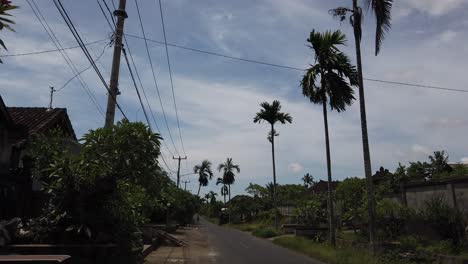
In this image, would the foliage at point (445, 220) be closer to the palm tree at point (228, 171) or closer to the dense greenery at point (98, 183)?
the dense greenery at point (98, 183)

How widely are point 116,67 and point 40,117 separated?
694 centimetres

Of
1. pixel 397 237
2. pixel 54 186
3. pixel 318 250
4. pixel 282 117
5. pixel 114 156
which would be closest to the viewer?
pixel 54 186

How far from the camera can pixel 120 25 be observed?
49.0 ft

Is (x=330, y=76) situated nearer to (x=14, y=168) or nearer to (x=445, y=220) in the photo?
(x=445, y=220)

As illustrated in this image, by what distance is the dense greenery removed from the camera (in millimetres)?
11773

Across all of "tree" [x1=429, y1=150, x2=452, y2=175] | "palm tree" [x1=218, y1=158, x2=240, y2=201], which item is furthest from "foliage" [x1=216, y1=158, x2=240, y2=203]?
"tree" [x1=429, y1=150, x2=452, y2=175]

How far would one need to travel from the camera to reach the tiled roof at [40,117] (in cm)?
1850

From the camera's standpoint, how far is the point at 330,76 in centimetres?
2398

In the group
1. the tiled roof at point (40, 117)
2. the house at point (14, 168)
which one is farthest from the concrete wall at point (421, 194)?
the tiled roof at point (40, 117)

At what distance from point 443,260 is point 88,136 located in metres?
12.9

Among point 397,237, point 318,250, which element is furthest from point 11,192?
point 397,237

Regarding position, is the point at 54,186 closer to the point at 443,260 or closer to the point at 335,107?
the point at 443,260

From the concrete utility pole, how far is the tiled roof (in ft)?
15.8

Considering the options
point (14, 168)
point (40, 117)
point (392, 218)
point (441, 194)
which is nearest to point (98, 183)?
point (14, 168)
